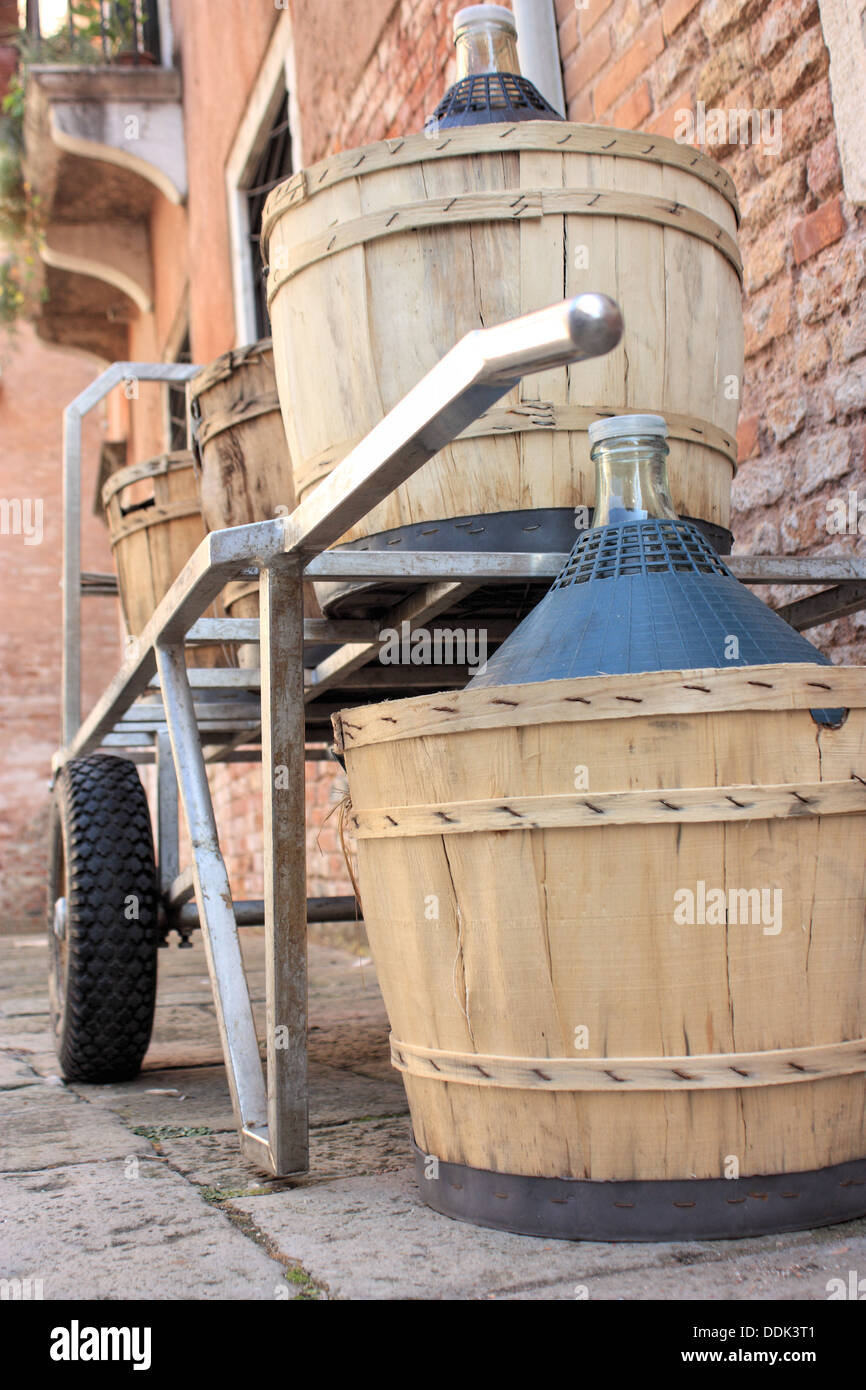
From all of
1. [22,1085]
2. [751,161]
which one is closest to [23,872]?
[22,1085]

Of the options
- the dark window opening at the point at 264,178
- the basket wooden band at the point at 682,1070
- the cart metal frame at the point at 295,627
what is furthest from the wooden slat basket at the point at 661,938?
the dark window opening at the point at 264,178

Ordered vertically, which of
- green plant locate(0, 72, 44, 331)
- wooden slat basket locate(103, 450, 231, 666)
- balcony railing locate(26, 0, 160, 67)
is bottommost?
wooden slat basket locate(103, 450, 231, 666)

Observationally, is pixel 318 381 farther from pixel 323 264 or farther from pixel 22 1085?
pixel 22 1085

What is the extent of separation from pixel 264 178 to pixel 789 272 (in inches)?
209

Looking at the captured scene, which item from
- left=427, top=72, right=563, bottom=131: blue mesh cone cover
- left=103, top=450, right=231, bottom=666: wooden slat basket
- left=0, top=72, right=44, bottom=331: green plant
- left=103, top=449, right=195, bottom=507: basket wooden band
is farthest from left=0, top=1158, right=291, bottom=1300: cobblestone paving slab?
left=0, top=72, right=44, bottom=331: green plant

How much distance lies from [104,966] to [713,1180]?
164 centimetres

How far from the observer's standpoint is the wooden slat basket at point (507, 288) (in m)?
1.83

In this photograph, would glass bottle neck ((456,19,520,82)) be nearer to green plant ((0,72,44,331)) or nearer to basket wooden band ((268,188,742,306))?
basket wooden band ((268,188,742,306))

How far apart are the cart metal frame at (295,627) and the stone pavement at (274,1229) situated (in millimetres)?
135

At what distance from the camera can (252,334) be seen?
7.17 m

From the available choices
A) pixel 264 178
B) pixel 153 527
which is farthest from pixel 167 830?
pixel 264 178

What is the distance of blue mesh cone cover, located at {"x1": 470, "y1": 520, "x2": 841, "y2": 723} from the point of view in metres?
1.54

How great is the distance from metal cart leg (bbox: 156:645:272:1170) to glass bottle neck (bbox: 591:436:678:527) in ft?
A: 2.63

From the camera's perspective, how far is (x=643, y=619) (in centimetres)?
159
